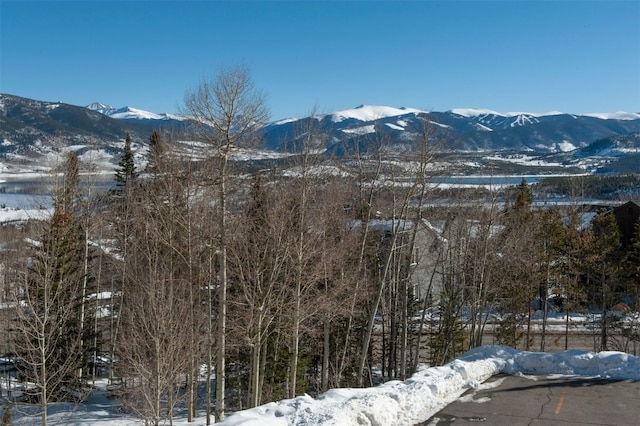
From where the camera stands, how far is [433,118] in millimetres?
23188

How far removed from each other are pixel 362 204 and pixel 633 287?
20.4 m

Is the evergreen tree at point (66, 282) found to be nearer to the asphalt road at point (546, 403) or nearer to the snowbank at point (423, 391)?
the snowbank at point (423, 391)

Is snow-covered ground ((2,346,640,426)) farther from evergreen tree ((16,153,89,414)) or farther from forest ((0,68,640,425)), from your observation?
evergreen tree ((16,153,89,414))

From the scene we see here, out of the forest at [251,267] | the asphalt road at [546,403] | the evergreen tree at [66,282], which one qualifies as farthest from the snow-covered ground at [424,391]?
the evergreen tree at [66,282]

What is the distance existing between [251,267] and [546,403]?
13.7 m

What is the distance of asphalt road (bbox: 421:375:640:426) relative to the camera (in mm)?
11962

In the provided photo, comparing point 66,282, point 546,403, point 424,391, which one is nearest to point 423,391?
point 424,391

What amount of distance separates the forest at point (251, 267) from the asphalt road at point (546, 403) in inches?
316

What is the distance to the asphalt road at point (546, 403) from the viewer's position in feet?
39.2

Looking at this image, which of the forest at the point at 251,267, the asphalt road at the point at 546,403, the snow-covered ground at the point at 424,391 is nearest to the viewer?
the snow-covered ground at the point at 424,391

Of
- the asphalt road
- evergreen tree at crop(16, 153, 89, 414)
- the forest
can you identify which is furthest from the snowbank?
evergreen tree at crop(16, 153, 89, 414)

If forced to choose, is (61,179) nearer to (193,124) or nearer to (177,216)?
(177,216)

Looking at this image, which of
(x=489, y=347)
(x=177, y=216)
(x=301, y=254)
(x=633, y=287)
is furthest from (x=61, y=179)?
(x=633, y=287)

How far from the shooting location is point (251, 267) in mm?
24016
